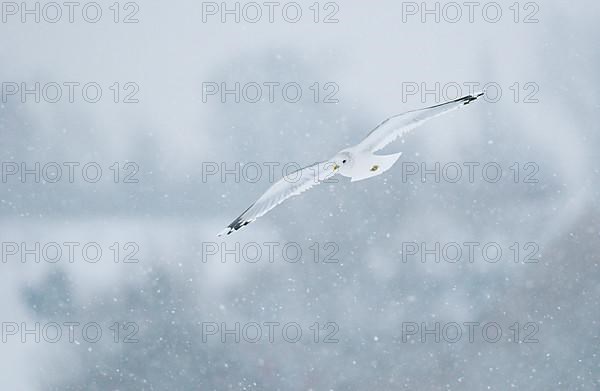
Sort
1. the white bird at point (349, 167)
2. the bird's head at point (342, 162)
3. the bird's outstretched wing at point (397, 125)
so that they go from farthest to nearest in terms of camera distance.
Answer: the bird's head at point (342, 162) → the white bird at point (349, 167) → the bird's outstretched wing at point (397, 125)

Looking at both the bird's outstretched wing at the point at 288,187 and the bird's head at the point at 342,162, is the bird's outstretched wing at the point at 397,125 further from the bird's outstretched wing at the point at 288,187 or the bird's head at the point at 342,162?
the bird's outstretched wing at the point at 288,187

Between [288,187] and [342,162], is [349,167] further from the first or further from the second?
[288,187]

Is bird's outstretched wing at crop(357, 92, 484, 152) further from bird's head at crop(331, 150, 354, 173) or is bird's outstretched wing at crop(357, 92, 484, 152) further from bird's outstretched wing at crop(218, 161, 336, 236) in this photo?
bird's outstretched wing at crop(218, 161, 336, 236)

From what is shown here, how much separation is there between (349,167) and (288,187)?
36 cm

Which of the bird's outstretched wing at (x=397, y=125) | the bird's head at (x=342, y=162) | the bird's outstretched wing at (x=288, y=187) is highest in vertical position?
the bird's outstretched wing at (x=397, y=125)

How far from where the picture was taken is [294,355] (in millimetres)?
10141

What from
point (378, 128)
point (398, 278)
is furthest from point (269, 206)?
point (398, 278)

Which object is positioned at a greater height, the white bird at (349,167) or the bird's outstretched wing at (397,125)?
the bird's outstretched wing at (397,125)

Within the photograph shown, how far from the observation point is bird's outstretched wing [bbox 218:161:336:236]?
4.38 m

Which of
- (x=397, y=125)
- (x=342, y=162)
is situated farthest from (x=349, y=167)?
(x=397, y=125)

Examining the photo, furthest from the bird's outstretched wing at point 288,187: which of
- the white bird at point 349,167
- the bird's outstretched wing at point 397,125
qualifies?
the bird's outstretched wing at point 397,125

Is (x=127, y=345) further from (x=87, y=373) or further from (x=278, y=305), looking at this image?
(x=278, y=305)

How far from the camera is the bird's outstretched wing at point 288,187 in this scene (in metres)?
4.38

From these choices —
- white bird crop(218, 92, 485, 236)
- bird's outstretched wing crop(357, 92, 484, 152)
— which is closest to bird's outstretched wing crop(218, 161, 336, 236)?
white bird crop(218, 92, 485, 236)
